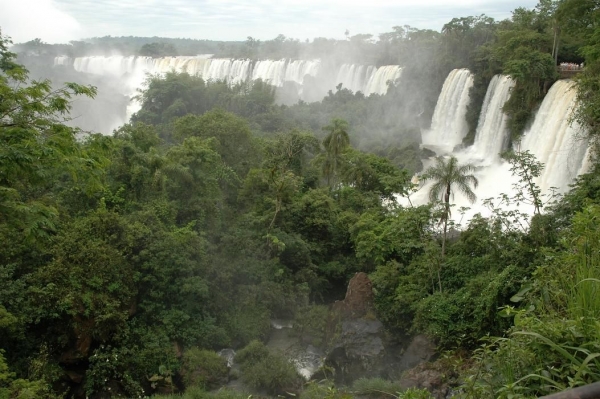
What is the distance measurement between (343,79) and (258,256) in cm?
3767

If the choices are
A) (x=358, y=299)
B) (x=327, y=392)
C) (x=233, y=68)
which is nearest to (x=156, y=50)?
(x=233, y=68)

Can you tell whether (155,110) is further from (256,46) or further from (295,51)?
(256,46)

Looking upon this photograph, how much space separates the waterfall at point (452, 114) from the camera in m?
31.8

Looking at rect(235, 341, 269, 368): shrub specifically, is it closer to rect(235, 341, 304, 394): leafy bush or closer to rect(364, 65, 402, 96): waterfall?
rect(235, 341, 304, 394): leafy bush

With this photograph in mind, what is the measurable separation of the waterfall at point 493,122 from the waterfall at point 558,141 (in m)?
3.23

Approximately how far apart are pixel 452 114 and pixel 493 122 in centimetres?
630

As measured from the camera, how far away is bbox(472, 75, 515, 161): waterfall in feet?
84.7

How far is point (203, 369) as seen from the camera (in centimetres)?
1224

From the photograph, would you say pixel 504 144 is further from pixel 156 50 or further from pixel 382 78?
pixel 156 50

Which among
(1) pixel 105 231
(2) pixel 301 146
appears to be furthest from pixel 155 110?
(1) pixel 105 231

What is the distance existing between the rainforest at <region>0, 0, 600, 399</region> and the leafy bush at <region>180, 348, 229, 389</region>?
0.04 metres

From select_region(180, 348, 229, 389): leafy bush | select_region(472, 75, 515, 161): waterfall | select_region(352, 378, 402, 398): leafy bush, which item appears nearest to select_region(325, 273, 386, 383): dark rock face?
select_region(352, 378, 402, 398): leafy bush

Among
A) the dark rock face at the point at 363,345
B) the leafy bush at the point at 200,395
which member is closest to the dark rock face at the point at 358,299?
the dark rock face at the point at 363,345

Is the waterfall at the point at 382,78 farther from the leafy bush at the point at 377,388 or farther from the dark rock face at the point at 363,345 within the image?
the leafy bush at the point at 377,388
